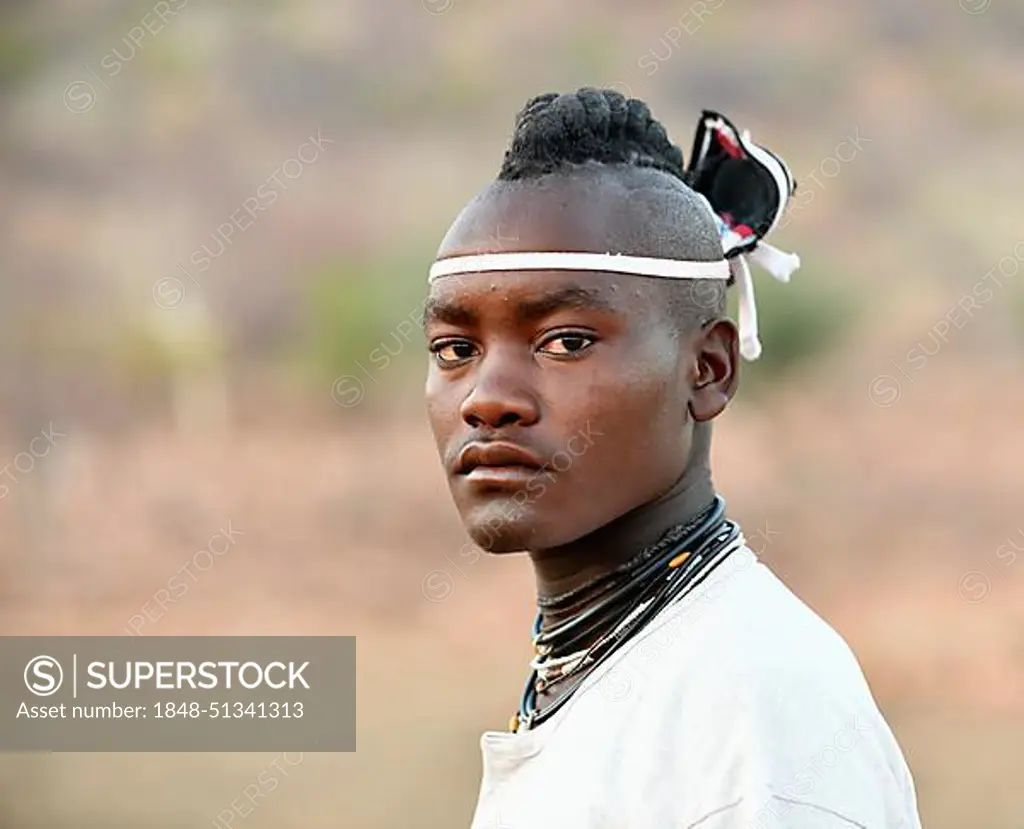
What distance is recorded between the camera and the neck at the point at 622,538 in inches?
85.9

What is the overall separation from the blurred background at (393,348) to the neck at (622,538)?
620 cm

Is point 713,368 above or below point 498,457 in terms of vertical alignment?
above

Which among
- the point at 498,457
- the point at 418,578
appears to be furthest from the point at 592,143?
the point at 418,578

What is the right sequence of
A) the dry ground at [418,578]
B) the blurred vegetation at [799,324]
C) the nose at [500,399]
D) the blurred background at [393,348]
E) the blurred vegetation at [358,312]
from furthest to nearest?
1. the blurred vegetation at [358,312]
2. the blurred vegetation at [799,324]
3. the blurred background at [393,348]
4. the dry ground at [418,578]
5. the nose at [500,399]

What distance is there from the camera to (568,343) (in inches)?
82.1

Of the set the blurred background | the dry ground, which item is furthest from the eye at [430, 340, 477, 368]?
the blurred background

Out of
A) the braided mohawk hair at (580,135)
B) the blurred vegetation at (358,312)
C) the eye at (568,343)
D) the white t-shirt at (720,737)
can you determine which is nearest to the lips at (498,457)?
the eye at (568,343)

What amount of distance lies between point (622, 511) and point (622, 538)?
62 millimetres

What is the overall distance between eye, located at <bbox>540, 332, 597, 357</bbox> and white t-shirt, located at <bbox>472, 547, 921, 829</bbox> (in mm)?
339

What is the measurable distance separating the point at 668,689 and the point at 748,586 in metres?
0.20

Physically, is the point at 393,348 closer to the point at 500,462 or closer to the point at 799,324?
the point at 799,324

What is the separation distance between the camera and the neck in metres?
2.18

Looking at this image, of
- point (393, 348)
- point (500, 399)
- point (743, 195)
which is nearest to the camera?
point (500, 399)

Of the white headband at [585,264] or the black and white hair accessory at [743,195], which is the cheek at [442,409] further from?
the black and white hair accessory at [743,195]
